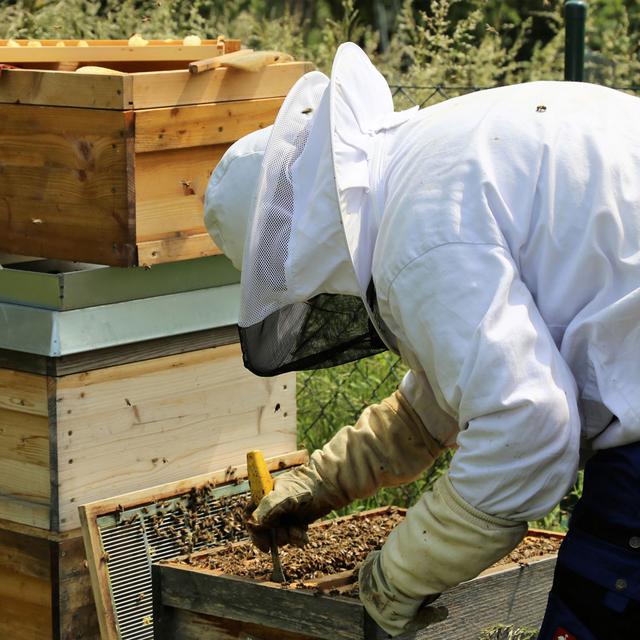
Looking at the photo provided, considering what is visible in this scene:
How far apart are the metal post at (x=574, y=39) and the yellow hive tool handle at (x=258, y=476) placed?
1872mm

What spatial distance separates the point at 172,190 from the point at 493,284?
1338 mm

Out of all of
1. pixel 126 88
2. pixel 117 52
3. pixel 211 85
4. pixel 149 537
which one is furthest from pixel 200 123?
pixel 149 537

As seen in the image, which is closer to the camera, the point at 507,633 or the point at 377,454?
the point at 507,633

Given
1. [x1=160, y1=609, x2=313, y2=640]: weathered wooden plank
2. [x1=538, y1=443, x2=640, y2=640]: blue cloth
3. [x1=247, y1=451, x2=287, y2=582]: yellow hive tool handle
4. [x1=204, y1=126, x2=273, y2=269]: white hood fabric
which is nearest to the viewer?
[x1=538, y1=443, x2=640, y2=640]: blue cloth

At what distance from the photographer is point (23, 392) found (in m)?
3.04

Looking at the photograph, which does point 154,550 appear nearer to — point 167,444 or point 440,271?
point 167,444

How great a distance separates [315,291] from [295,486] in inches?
28.2

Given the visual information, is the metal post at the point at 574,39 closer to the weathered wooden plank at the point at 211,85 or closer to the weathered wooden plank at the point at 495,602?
the weathered wooden plank at the point at 211,85

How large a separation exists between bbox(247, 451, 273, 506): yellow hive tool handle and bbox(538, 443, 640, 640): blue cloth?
2.69ft

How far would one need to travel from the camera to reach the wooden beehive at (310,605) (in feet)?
8.03

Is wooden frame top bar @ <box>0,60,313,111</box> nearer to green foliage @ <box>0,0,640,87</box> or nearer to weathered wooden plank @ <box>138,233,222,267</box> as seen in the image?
weathered wooden plank @ <box>138,233,222,267</box>

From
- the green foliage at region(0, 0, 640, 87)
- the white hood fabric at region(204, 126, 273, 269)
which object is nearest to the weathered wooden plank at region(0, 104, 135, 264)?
the white hood fabric at region(204, 126, 273, 269)

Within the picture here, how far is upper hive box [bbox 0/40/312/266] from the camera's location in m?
2.92

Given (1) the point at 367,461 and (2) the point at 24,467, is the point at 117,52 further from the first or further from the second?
(1) the point at 367,461
